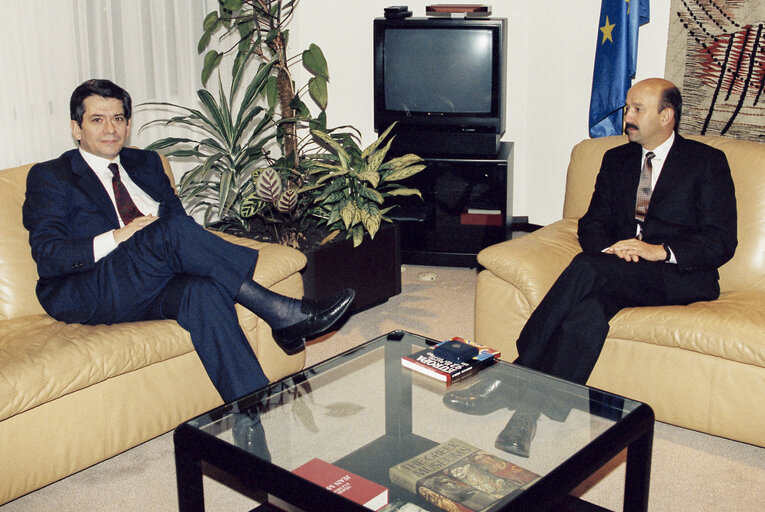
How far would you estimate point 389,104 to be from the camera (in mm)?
4406

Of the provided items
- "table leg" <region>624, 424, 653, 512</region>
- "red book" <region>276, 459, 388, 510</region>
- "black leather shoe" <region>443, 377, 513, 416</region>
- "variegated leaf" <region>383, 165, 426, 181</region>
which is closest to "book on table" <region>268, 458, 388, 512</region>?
"red book" <region>276, 459, 388, 510</region>

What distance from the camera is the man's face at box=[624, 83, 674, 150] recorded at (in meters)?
2.85

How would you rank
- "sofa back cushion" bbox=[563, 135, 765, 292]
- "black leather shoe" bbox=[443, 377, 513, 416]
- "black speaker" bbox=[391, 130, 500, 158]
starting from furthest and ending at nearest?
"black speaker" bbox=[391, 130, 500, 158] < "sofa back cushion" bbox=[563, 135, 765, 292] < "black leather shoe" bbox=[443, 377, 513, 416]

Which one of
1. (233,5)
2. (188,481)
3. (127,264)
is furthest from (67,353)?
(233,5)

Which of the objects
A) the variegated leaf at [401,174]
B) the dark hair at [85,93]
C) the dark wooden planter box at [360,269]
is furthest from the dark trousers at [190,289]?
the variegated leaf at [401,174]

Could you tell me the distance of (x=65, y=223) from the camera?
2.70m

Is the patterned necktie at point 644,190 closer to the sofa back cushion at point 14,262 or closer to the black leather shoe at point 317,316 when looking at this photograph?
the black leather shoe at point 317,316

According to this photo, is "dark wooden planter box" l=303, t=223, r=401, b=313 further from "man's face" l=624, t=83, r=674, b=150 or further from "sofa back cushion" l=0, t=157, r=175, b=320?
"man's face" l=624, t=83, r=674, b=150

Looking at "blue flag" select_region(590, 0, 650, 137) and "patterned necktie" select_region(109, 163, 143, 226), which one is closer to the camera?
"patterned necktie" select_region(109, 163, 143, 226)

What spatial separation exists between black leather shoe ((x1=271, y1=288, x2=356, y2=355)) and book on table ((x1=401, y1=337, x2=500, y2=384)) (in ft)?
1.43

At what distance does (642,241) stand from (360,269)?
1375 mm

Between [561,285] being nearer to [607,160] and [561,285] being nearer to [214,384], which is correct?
[607,160]

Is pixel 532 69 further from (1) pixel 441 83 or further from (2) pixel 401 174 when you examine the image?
(2) pixel 401 174

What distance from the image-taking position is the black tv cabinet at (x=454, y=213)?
4414 millimetres
